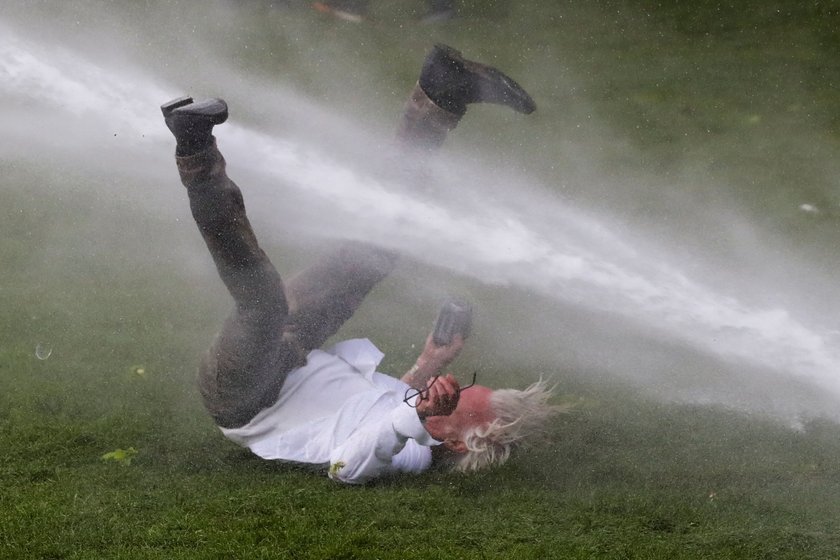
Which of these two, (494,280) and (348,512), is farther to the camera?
(494,280)

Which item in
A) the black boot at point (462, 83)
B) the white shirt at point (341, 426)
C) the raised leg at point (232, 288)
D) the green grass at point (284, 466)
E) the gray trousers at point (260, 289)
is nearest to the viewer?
the green grass at point (284, 466)

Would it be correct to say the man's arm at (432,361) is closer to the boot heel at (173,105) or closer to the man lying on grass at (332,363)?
the man lying on grass at (332,363)

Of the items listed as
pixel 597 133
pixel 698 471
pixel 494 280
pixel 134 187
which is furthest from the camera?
pixel 597 133

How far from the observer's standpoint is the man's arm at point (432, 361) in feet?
19.0

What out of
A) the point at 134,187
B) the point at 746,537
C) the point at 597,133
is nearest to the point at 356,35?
the point at 597,133

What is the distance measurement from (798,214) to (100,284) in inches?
214

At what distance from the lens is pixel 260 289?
16.6 ft

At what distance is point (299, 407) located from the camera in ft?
17.7

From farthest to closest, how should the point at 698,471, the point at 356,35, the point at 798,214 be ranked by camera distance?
the point at 356,35 → the point at 798,214 → the point at 698,471

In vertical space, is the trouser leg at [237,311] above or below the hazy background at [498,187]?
below

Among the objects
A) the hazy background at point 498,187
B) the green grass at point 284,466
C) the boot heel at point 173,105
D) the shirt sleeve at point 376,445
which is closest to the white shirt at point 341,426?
the shirt sleeve at point 376,445

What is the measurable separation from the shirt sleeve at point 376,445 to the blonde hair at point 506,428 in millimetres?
325

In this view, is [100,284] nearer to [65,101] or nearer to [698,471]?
[65,101]

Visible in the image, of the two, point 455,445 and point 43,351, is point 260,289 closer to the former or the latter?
point 455,445
